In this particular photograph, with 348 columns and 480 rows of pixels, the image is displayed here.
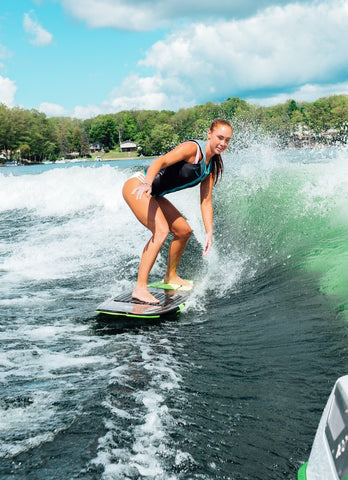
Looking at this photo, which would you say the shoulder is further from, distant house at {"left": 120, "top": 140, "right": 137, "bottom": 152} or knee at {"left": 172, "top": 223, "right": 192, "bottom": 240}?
distant house at {"left": 120, "top": 140, "right": 137, "bottom": 152}

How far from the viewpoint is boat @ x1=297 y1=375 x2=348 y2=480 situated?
127cm

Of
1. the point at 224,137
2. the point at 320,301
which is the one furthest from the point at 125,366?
the point at 224,137

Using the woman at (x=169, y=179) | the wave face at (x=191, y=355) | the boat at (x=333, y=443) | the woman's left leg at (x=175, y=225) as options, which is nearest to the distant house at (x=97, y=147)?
the wave face at (x=191, y=355)

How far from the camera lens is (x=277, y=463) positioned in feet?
6.66

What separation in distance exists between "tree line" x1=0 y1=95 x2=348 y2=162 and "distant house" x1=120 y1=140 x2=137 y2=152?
7.98 feet

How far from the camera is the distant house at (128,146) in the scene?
12444cm

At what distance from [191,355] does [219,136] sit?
229cm

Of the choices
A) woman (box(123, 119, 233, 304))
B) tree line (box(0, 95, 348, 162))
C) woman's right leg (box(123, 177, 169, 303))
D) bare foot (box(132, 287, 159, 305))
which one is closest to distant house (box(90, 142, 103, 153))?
tree line (box(0, 95, 348, 162))

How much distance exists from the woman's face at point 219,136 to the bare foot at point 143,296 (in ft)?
5.63

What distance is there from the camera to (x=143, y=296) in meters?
4.80

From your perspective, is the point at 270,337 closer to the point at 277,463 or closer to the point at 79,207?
the point at 277,463

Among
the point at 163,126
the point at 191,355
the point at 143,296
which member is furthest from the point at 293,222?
the point at 163,126

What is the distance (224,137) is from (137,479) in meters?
3.41

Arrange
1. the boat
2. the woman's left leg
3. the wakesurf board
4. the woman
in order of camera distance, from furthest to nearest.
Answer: the woman's left leg → the woman → the wakesurf board → the boat
